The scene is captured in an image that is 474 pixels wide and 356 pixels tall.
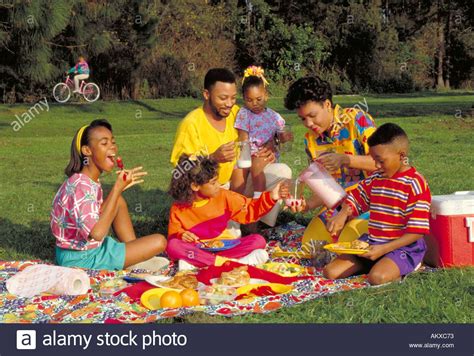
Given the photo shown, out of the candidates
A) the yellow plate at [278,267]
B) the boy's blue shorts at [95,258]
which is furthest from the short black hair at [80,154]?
the yellow plate at [278,267]

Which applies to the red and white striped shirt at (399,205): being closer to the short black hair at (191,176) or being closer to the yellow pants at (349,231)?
the yellow pants at (349,231)

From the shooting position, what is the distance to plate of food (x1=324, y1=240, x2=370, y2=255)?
15.3ft

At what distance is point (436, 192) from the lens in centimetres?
776

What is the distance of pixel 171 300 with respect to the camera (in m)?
4.21

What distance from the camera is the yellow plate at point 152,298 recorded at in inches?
168

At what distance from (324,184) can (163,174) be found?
17.6 ft

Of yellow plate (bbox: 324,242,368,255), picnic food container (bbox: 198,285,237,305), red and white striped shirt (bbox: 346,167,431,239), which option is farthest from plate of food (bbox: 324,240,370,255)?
picnic food container (bbox: 198,285,237,305)

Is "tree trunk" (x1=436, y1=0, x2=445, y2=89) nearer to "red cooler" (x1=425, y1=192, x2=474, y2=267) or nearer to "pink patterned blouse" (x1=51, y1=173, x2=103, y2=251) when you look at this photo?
"red cooler" (x1=425, y1=192, x2=474, y2=267)

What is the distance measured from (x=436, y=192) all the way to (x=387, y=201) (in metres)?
3.20

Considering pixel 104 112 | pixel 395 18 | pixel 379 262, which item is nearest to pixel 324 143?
pixel 379 262

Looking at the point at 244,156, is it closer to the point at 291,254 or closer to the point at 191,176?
the point at 191,176

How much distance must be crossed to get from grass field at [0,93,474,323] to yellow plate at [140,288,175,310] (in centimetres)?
44

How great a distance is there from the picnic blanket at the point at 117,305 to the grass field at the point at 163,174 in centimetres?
11

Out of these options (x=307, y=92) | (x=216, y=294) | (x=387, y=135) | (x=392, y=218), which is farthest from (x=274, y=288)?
(x=307, y=92)
